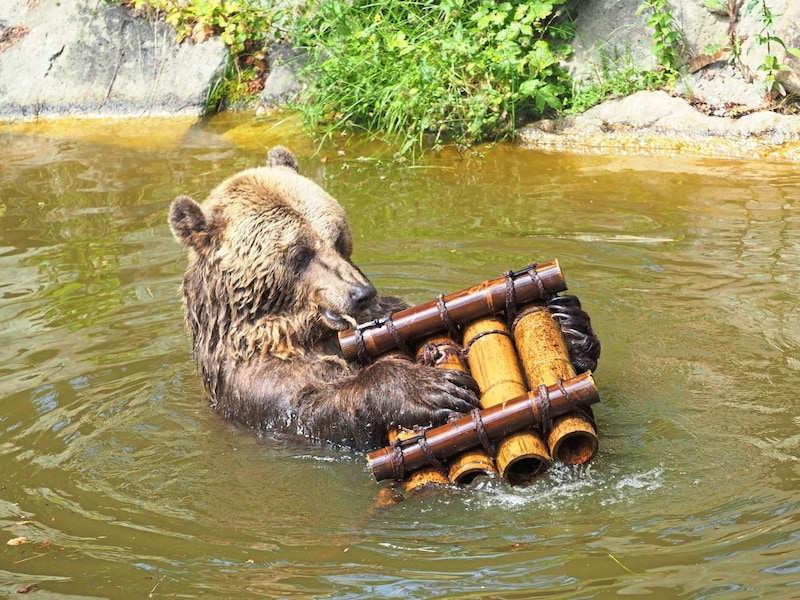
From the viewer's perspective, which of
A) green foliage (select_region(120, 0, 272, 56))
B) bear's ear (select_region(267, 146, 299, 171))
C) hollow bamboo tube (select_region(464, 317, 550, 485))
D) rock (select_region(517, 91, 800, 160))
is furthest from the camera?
green foliage (select_region(120, 0, 272, 56))

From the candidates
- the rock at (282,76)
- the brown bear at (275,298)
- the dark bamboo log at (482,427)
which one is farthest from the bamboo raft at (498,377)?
the rock at (282,76)

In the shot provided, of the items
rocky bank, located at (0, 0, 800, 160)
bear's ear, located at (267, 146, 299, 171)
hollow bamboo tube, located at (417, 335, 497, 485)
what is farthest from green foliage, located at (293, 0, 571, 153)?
hollow bamboo tube, located at (417, 335, 497, 485)

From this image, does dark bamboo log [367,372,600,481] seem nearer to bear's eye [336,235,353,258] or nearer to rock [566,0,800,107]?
bear's eye [336,235,353,258]

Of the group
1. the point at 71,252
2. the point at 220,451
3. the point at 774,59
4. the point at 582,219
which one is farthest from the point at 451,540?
the point at 774,59

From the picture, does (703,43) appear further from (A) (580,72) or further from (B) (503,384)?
(B) (503,384)

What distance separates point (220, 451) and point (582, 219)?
4.06m

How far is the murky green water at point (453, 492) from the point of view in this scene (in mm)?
4117

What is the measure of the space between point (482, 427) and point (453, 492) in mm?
439

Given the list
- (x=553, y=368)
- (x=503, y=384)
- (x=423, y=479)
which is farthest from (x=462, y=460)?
(x=553, y=368)

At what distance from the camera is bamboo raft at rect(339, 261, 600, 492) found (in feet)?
14.2

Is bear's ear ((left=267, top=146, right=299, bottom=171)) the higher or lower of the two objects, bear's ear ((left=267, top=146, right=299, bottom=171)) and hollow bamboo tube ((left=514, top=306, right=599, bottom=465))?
the higher

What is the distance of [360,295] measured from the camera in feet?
17.2

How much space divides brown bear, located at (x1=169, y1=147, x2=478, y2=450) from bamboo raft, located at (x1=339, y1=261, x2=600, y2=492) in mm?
321

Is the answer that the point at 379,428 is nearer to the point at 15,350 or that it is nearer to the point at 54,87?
the point at 15,350
